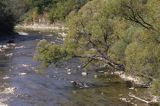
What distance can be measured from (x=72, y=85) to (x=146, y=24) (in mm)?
14705

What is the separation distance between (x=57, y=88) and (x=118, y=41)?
7163 millimetres

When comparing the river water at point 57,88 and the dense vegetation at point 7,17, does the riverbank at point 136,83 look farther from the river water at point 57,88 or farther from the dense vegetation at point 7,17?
the dense vegetation at point 7,17

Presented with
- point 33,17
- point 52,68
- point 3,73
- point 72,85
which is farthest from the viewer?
point 33,17

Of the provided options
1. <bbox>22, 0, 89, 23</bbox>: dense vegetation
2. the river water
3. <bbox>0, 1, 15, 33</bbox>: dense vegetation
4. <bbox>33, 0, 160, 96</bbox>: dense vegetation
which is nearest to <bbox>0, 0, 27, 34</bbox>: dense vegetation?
<bbox>0, 1, 15, 33</bbox>: dense vegetation

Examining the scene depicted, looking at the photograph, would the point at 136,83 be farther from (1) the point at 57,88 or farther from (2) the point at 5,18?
(2) the point at 5,18

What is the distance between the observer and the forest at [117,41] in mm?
17391

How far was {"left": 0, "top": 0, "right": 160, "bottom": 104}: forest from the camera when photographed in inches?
685

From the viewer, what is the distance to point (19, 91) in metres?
29.2

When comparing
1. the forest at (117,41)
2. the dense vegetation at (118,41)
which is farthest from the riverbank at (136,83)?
the dense vegetation at (118,41)

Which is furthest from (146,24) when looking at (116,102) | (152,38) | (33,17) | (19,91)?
(33,17)

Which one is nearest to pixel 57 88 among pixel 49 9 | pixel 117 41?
pixel 117 41

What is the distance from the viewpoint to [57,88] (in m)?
30.3

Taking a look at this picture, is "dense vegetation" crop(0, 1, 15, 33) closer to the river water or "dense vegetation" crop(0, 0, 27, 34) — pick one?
"dense vegetation" crop(0, 0, 27, 34)

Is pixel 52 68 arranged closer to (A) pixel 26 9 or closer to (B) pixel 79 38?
(B) pixel 79 38
